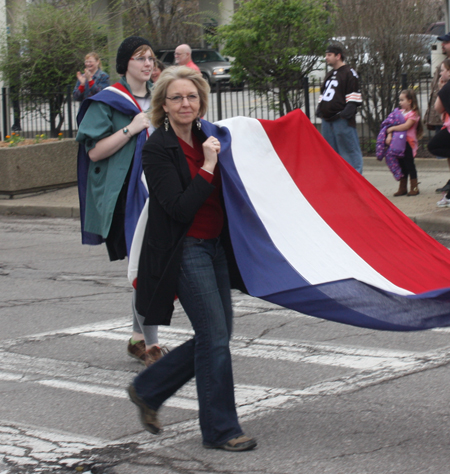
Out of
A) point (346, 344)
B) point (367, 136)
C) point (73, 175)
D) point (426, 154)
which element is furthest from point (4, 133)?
point (346, 344)

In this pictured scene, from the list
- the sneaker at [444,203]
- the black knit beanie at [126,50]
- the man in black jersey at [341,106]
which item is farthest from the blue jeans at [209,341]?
the man in black jersey at [341,106]

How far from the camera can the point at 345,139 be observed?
11.7m

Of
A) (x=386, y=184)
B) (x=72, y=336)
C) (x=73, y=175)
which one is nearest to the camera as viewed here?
(x=72, y=336)

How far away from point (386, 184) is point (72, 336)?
25.6ft

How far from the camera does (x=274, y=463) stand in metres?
3.79

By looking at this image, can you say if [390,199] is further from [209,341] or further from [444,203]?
[209,341]

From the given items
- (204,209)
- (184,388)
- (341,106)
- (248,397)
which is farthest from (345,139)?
(204,209)

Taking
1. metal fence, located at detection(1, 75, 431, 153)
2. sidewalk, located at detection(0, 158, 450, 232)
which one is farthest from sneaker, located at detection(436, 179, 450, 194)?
metal fence, located at detection(1, 75, 431, 153)

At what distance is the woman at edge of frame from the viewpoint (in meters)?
3.82

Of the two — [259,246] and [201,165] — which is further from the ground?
[201,165]

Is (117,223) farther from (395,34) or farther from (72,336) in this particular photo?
(395,34)

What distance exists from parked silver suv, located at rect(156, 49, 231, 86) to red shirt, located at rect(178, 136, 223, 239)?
28.3 m

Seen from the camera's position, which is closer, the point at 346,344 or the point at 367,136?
the point at 346,344

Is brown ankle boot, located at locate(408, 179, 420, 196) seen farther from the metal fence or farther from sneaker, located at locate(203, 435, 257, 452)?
sneaker, located at locate(203, 435, 257, 452)
